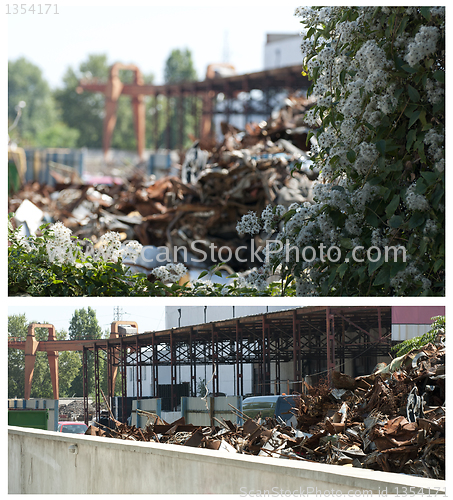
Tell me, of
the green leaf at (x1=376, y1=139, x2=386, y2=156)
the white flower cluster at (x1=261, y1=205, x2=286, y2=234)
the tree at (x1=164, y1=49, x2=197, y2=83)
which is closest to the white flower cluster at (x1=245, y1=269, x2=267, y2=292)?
the white flower cluster at (x1=261, y1=205, x2=286, y2=234)

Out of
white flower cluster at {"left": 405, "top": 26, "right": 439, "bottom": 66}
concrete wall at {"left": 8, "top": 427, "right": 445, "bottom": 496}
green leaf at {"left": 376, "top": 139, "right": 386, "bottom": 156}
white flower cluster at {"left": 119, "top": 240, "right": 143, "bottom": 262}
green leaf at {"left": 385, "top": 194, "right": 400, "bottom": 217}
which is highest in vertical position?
white flower cluster at {"left": 405, "top": 26, "right": 439, "bottom": 66}

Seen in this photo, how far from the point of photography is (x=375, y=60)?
2111 mm

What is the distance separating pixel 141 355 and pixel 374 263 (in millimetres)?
943

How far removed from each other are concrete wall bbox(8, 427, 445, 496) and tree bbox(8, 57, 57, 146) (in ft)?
145

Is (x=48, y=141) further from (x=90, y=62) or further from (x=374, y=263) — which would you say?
(x=374, y=263)

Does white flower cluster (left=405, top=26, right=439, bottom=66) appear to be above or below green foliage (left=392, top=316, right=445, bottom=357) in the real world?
above

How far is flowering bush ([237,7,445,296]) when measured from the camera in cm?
208

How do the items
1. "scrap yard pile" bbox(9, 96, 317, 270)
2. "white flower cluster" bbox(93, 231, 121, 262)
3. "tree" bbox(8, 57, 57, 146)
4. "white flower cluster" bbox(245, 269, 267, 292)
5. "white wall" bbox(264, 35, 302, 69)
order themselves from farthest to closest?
"tree" bbox(8, 57, 57, 146), "white wall" bbox(264, 35, 302, 69), "scrap yard pile" bbox(9, 96, 317, 270), "white flower cluster" bbox(93, 231, 121, 262), "white flower cluster" bbox(245, 269, 267, 292)

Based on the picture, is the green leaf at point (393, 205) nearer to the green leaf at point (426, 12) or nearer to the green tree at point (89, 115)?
the green leaf at point (426, 12)

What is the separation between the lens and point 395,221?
2.13 metres

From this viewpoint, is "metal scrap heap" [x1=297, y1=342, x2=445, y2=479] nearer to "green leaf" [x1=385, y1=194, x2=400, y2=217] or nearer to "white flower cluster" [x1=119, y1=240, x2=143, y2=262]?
"green leaf" [x1=385, y1=194, x2=400, y2=217]

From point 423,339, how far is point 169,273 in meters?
1.20

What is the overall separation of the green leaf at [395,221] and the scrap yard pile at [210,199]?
64.7 inches

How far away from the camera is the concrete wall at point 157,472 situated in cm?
180
